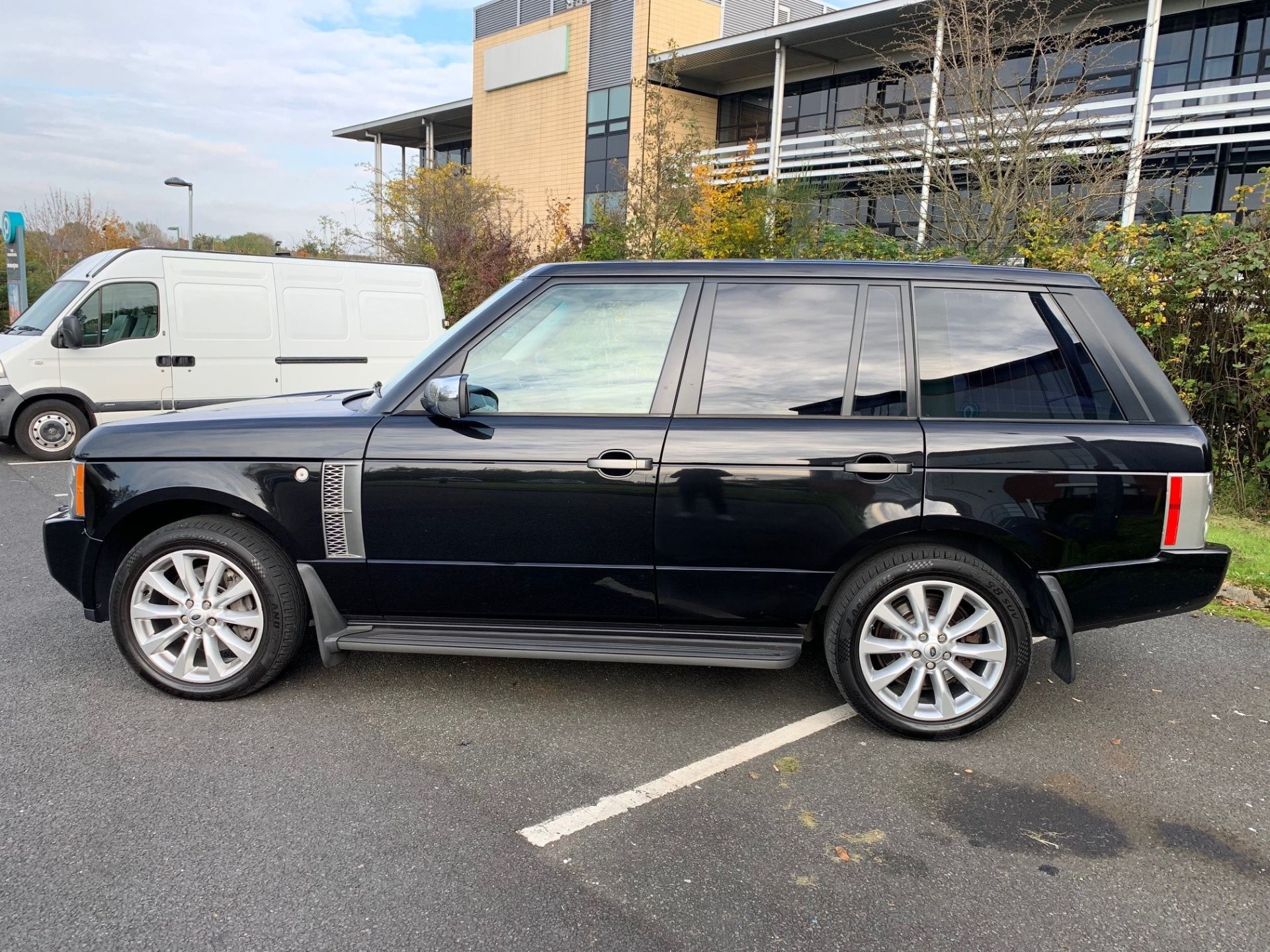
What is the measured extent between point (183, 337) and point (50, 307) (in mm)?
1451

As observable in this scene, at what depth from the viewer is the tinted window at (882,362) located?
3.56 metres

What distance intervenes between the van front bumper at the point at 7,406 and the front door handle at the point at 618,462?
904 cm

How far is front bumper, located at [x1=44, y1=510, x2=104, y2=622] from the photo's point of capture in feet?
12.6

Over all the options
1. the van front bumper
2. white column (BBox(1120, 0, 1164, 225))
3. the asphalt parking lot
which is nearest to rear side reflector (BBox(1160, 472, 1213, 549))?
the asphalt parking lot

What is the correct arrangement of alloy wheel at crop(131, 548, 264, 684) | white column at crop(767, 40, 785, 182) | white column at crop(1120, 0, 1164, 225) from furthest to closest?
white column at crop(767, 40, 785, 182) < white column at crop(1120, 0, 1164, 225) < alloy wheel at crop(131, 548, 264, 684)

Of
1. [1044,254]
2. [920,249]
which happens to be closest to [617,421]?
[1044,254]

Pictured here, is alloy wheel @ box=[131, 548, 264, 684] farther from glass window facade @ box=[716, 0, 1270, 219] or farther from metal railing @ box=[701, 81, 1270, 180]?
glass window facade @ box=[716, 0, 1270, 219]

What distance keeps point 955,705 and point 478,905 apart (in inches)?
80.0

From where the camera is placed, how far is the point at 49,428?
10070 mm

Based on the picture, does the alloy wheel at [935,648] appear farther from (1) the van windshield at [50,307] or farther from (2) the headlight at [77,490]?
(1) the van windshield at [50,307]

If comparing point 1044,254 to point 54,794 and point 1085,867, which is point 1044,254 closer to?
point 1085,867

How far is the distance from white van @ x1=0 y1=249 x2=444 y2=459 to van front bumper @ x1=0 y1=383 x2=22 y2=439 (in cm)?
1

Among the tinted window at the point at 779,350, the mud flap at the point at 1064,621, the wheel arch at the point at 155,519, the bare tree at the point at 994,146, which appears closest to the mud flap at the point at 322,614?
the wheel arch at the point at 155,519

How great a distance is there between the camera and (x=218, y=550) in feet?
12.3
